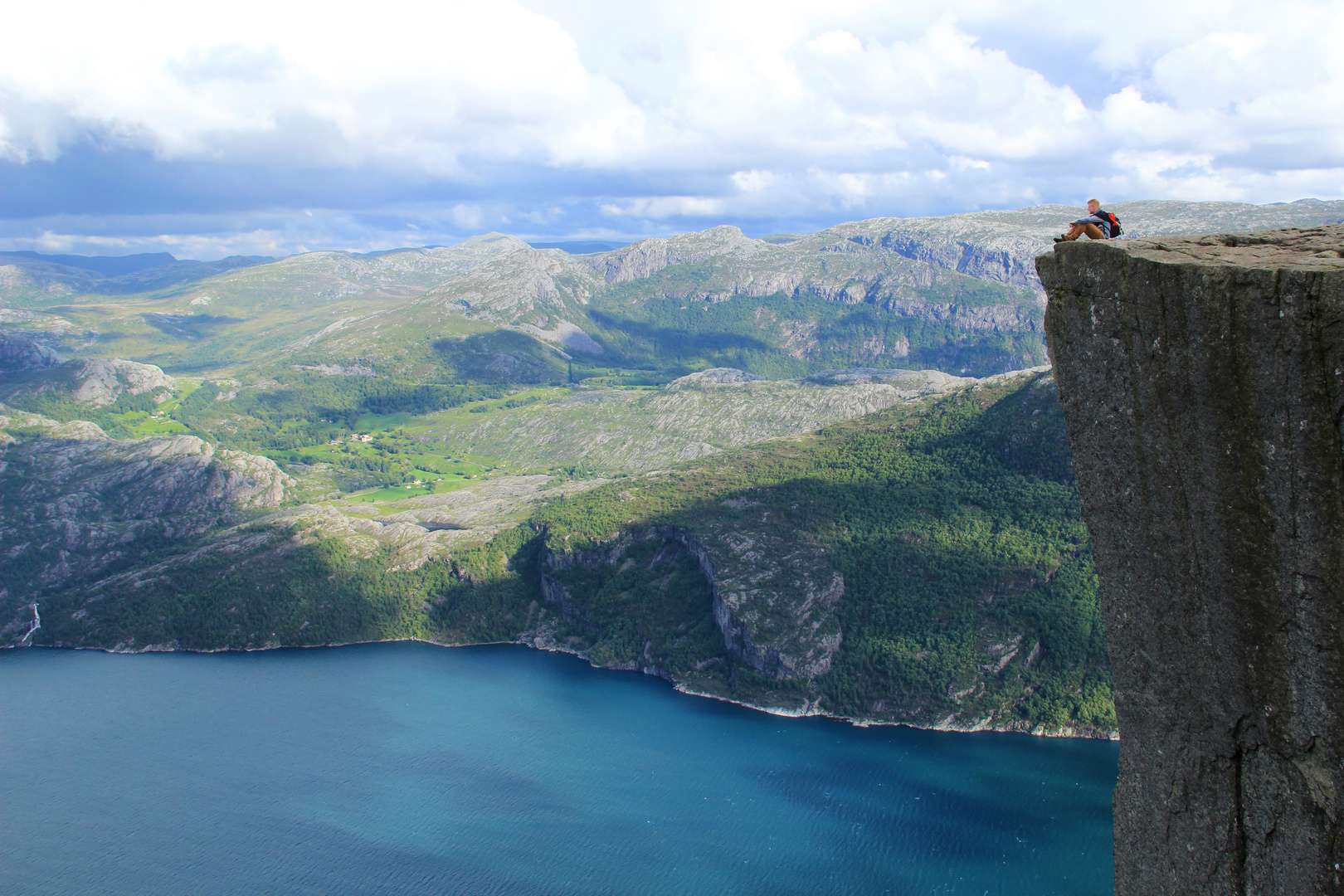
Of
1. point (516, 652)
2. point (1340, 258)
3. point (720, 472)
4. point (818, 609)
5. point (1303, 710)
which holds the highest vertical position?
point (1340, 258)

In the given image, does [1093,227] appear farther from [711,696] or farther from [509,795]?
[711,696]

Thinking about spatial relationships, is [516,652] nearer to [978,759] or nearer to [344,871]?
[344,871]

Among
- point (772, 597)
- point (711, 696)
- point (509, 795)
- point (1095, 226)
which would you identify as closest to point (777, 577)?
point (772, 597)

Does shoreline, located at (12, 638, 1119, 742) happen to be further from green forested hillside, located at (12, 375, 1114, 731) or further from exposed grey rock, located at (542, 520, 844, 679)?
exposed grey rock, located at (542, 520, 844, 679)

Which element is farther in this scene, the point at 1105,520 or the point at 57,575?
the point at 57,575

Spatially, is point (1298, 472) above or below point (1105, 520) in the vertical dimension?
above

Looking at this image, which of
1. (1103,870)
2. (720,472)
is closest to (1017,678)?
(1103,870)

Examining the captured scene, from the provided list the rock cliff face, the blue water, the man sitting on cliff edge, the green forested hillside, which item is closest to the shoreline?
the green forested hillside
